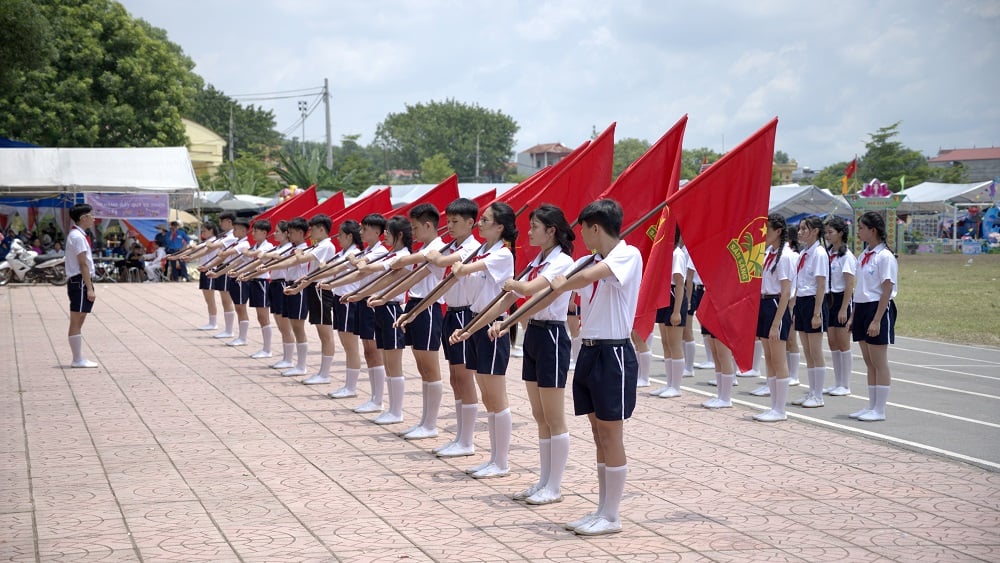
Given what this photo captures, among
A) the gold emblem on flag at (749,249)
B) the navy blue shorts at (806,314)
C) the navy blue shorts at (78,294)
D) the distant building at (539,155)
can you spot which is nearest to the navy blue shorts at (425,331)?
the gold emblem on flag at (749,249)

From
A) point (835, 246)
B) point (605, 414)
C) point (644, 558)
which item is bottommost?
point (644, 558)

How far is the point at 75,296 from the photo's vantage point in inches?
519

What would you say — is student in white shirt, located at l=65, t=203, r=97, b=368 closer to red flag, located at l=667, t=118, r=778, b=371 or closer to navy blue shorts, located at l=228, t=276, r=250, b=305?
navy blue shorts, located at l=228, t=276, r=250, b=305

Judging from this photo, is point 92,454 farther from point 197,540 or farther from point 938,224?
point 938,224

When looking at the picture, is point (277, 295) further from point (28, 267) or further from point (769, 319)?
point (28, 267)

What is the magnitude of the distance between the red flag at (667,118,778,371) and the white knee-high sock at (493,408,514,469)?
1.65 metres

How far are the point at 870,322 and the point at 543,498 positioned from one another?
4.79 meters

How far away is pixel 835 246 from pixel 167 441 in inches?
288

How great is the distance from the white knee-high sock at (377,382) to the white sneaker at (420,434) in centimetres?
127

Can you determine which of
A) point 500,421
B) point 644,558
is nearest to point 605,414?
point 644,558

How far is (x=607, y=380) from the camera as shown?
5934 mm

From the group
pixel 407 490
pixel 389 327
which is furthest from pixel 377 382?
pixel 407 490

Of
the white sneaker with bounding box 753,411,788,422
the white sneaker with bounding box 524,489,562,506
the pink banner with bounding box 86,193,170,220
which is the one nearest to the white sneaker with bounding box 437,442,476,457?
the white sneaker with bounding box 524,489,562,506

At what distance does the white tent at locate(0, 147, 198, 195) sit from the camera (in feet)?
Answer: 92.0
